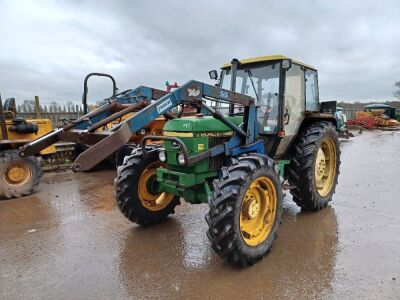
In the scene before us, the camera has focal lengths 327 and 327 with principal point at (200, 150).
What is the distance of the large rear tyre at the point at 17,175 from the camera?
19.5 feet

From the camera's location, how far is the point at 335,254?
11.2 ft

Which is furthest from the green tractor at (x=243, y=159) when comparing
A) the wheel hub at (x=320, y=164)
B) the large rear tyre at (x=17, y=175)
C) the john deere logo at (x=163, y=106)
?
the large rear tyre at (x=17, y=175)

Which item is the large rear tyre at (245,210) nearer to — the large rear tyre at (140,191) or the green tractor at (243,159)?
the green tractor at (243,159)

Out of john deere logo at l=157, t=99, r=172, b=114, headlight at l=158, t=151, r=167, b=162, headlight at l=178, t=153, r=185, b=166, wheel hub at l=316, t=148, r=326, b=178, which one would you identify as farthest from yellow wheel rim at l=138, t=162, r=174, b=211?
wheel hub at l=316, t=148, r=326, b=178

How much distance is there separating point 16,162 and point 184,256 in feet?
14.3

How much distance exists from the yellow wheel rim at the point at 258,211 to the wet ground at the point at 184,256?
27 cm

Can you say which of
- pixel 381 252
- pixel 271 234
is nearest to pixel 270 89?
pixel 271 234

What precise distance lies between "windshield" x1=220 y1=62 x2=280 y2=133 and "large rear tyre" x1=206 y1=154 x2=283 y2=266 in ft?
3.64

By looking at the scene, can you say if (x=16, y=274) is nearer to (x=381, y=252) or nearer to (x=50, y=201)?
(x=50, y=201)

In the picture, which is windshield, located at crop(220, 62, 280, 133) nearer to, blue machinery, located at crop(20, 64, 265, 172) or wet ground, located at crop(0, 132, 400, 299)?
blue machinery, located at crop(20, 64, 265, 172)

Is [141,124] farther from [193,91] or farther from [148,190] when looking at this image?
[148,190]

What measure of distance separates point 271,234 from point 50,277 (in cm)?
222

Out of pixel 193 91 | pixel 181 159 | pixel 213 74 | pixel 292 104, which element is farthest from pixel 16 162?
pixel 292 104

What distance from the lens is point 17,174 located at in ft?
20.4
